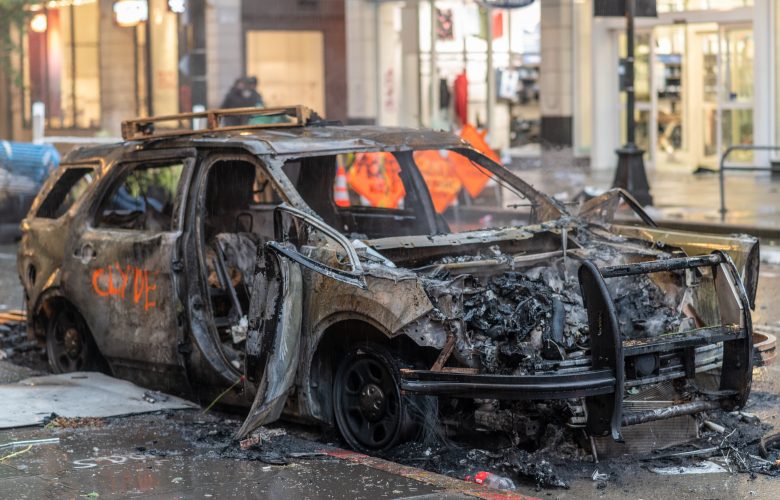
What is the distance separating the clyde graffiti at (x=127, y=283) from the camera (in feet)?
26.6

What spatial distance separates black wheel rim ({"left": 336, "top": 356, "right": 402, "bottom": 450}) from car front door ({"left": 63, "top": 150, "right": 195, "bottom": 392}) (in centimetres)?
141

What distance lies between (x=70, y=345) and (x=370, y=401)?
3.06 metres

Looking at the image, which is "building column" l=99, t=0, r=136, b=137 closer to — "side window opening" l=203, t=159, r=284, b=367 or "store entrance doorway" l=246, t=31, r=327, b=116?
"store entrance doorway" l=246, t=31, r=327, b=116

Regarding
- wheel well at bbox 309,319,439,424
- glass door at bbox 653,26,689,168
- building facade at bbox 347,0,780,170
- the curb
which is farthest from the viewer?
glass door at bbox 653,26,689,168

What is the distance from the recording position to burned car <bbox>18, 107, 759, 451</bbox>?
6.41 meters

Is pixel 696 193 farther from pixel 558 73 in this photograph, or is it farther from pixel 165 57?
pixel 165 57

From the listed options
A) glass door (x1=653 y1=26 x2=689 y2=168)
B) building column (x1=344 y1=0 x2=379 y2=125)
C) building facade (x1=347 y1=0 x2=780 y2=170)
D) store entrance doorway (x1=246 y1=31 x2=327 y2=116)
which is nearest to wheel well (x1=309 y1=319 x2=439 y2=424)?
building facade (x1=347 y1=0 x2=780 y2=170)

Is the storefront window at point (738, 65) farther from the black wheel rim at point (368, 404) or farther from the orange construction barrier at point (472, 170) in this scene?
the black wheel rim at point (368, 404)

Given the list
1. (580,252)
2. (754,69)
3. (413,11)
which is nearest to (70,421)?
(580,252)

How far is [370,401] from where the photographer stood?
270 inches

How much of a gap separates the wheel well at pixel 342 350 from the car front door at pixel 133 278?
1233mm

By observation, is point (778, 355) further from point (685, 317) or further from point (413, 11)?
point (413, 11)

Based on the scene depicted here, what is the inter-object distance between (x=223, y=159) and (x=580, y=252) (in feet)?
7.21

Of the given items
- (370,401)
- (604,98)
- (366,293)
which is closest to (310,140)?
(366,293)
